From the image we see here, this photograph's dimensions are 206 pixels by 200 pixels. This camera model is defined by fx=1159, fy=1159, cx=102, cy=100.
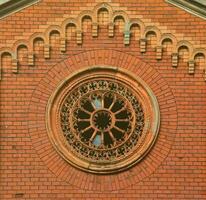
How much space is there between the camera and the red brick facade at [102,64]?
78.1 ft

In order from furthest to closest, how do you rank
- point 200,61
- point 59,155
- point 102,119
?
point 200,61
point 102,119
point 59,155

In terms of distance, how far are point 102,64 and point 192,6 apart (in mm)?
2254

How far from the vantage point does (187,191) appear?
23.8 m

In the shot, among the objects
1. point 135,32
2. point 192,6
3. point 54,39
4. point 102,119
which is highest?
point 192,6

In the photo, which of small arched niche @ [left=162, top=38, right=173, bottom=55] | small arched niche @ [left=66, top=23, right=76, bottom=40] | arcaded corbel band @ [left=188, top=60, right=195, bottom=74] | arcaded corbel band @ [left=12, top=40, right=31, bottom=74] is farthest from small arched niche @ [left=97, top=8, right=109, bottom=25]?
arcaded corbel band @ [left=188, top=60, right=195, bottom=74]

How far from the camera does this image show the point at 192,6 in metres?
24.3

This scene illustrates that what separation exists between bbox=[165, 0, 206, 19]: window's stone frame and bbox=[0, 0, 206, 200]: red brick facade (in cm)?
10

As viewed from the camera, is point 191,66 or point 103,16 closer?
point 191,66

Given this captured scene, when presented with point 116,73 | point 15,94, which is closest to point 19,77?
point 15,94

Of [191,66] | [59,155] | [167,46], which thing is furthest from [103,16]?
[59,155]

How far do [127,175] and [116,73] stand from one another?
2.15 meters

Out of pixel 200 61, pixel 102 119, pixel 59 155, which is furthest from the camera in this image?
pixel 200 61

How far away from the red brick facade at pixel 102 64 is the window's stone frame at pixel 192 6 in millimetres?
105

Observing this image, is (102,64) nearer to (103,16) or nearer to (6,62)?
(103,16)
